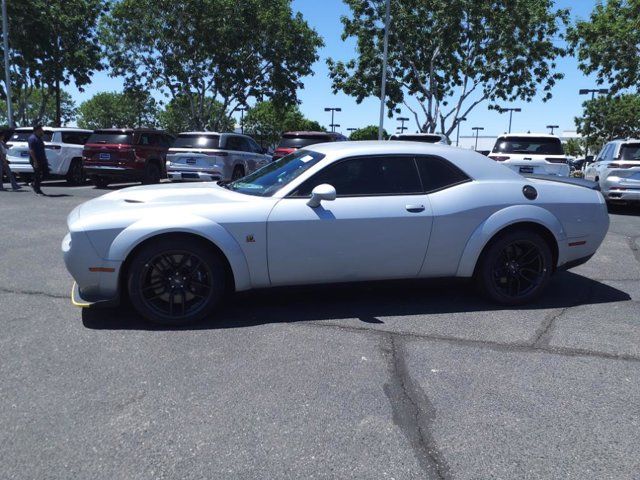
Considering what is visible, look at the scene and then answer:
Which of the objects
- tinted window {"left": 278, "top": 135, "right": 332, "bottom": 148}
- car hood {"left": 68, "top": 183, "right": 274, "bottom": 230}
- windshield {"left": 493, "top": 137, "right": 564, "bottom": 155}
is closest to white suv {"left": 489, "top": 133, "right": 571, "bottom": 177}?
windshield {"left": 493, "top": 137, "right": 564, "bottom": 155}

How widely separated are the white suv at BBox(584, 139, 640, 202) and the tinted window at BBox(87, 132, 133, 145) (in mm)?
12224

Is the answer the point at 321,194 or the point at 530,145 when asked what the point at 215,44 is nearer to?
the point at 530,145

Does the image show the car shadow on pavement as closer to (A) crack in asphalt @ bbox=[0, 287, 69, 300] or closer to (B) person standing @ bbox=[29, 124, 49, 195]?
(A) crack in asphalt @ bbox=[0, 287, 69, 300]

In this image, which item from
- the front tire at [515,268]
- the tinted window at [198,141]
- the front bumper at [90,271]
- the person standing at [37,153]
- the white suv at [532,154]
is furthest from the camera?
the tinted window at [198,141]

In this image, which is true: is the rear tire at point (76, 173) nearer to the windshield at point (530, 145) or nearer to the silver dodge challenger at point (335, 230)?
the windshield at point (530, 145)

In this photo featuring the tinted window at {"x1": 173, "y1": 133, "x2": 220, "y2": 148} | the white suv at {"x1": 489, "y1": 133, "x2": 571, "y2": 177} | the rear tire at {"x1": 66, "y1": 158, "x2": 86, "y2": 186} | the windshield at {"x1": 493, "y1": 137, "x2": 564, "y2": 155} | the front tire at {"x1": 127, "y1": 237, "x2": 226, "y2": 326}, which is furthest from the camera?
the rear tire at {"x1": 66, "y1": 158, "x2": 86, "y2": 186}

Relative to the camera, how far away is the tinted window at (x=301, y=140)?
15.4 m

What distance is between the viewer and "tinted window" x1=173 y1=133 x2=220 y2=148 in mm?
14070

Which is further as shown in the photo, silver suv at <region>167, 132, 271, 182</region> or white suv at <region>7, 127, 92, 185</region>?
white suv at <region>7, 127, 92, 185</region>

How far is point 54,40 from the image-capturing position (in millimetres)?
25375

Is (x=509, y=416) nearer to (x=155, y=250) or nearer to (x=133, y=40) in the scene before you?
(x=155, y=250)

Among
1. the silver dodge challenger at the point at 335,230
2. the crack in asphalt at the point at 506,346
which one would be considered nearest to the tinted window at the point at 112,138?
the silver dodge challenger at the point at 335,230

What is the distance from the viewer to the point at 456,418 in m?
2.88

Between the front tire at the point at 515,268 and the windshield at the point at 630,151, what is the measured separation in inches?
342
